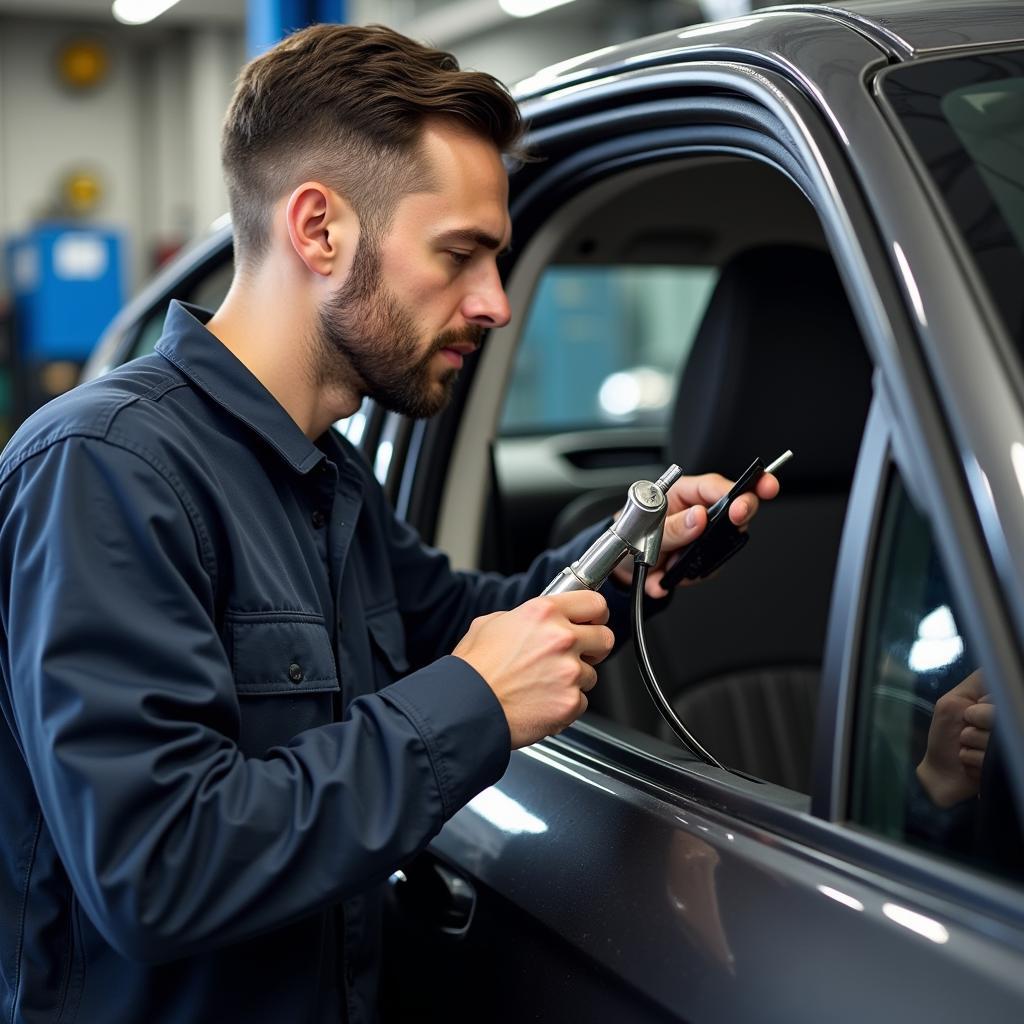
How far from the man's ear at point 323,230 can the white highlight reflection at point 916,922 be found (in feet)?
2.57

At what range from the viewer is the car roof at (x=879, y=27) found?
107cm

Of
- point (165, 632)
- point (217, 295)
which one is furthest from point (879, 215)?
point (217, 295)

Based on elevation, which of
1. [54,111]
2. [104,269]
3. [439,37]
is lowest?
[104,269]

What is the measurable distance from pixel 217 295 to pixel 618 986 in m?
1.91

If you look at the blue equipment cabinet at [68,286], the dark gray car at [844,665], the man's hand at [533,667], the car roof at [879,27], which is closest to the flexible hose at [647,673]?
the dark gray car at [844,665]

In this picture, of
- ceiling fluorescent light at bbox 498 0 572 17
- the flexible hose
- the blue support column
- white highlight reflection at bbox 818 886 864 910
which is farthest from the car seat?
ceiling fluorescent light at bbox 498 0 572 17

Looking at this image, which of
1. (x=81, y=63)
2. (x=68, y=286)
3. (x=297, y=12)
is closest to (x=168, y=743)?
(x=297, y=12)

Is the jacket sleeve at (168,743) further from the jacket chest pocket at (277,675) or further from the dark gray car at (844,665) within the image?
the dark gray car at (844,665)

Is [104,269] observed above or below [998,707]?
below

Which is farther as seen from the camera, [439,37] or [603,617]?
[439,37]

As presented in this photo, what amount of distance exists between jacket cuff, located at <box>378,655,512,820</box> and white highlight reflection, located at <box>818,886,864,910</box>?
0.94 ft

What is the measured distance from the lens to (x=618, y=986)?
104 cm

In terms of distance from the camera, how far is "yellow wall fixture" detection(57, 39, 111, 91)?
10.6m

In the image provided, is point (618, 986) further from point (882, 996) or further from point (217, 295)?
point (217, 295)
